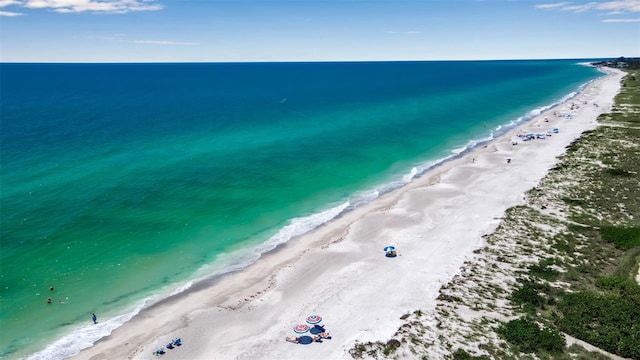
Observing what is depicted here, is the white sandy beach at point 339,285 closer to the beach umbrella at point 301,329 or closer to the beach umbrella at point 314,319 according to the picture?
the beach umbrella at point 301,329

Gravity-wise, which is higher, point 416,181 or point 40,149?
point 40,149

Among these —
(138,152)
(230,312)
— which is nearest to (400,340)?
(230,312)

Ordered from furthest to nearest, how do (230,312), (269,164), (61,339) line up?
(269,164), (230,312), (61,339)

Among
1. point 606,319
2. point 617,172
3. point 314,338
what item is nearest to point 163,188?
point 314,338

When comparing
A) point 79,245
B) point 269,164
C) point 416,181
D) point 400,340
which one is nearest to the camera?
point 400,340

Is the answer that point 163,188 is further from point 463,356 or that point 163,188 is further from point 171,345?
point 463,356

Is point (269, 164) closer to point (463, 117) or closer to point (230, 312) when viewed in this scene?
point (230, 312)

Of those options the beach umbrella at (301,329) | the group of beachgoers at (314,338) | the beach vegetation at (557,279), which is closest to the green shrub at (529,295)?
the beach vegetation at (557,279)
